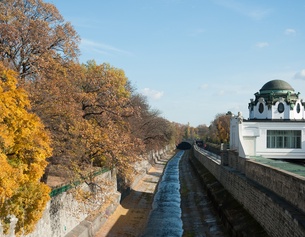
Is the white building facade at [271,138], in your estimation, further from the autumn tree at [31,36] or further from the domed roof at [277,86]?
the autumn tree at [31,36]

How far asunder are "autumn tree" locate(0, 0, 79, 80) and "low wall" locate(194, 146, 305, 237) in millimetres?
15254

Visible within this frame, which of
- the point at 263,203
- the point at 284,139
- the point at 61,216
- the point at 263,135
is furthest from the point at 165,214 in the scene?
the point at 284,139

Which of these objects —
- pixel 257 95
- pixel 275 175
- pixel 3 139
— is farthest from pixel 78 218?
pixel 257 95

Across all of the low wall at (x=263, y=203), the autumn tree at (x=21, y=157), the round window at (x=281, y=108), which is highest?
the round window at (x=281, y=108)

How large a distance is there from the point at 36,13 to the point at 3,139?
14.0m

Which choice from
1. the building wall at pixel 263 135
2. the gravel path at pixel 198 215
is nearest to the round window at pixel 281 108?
the building wall at pixel 263 135

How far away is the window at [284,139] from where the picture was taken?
1550 inches

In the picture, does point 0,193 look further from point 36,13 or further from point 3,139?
point 36,13

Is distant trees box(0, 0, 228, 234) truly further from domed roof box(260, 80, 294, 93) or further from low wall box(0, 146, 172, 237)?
domed roof box(260, 80, 294, 93)

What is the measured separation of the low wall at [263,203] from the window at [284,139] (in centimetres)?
682

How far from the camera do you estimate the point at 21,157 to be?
15.6m

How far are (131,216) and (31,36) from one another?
1658 cm

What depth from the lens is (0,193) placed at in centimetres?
1275

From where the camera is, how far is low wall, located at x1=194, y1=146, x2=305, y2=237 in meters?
16.2
